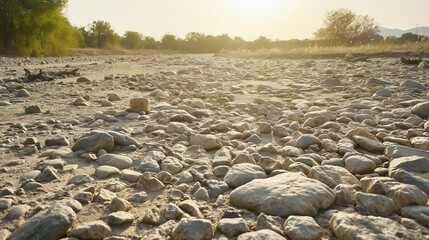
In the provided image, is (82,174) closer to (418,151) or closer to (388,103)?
(418,151)

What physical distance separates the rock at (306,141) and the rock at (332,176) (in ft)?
1.85

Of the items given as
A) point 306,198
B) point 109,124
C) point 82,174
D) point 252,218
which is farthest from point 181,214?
point 109,124

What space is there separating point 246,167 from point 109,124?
1763mm

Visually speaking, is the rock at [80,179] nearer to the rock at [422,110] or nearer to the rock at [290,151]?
the rock at [290,151]

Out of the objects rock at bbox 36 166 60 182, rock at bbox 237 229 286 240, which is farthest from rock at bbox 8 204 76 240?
rock at bbox 237 229 286 240

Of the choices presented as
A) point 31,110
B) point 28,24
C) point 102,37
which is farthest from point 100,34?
point 31,110

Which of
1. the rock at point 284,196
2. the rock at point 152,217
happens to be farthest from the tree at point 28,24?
the rock at point 284,196

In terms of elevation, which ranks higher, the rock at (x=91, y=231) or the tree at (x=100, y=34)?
the tree at (x=100, y=34)

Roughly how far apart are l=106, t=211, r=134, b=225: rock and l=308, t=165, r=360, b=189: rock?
0.96 m

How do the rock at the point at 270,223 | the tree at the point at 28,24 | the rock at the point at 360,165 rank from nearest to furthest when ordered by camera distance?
1. the rock at the point at 270,223
2. the rock at the point at 360,165
3. the tree at the point at 28,24

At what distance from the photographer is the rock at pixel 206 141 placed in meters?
2.38

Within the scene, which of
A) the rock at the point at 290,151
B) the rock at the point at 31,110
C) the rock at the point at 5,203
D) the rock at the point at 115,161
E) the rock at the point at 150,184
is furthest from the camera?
the rock at the point at 31,110

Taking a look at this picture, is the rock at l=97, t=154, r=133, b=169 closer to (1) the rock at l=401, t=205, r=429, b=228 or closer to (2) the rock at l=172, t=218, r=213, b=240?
(2) the rock at l=172, t=218, r=213, b=240

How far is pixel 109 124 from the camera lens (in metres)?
3.10
